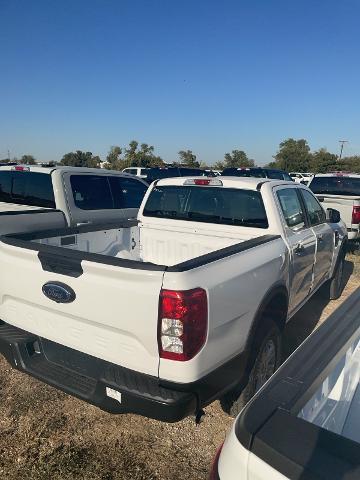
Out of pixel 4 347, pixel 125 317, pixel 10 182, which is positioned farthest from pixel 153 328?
pixel 10 182

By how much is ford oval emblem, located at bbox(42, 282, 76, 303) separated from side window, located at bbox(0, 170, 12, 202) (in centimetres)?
359

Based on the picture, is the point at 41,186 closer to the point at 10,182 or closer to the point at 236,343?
the point at 10,182

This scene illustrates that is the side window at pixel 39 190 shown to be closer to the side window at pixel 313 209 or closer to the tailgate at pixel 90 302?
the tailgate at pixel 90 302

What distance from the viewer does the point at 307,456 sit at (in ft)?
3.22

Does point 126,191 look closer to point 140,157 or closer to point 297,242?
point 297,242

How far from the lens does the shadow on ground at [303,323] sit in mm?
4359

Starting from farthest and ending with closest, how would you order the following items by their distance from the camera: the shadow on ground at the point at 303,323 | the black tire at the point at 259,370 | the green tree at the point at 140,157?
the green tree at the point at 140,157, the shadow on ground at the point at 303,323, the black tire at the point at 259,370

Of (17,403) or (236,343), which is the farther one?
(17,403)

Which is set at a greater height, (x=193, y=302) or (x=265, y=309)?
(x=193, y=302)

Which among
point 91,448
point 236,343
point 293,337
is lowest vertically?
point 293,337

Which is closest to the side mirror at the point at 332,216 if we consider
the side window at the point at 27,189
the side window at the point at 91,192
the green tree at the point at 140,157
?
the side window at the point at 91,192

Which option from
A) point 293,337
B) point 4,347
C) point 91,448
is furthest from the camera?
point 293,337

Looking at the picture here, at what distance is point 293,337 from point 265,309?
187cm

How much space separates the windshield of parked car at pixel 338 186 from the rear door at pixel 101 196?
19.9ft
